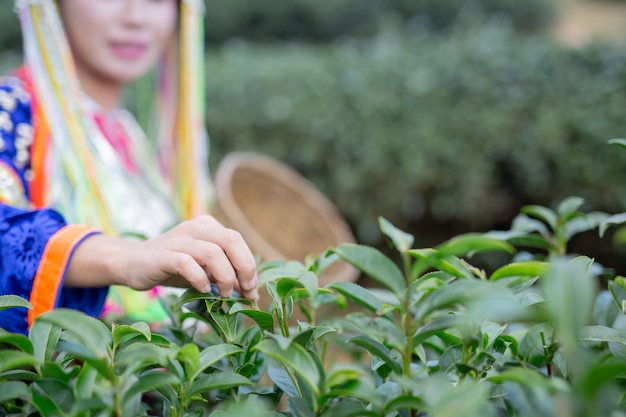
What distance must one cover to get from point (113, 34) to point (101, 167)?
0.94 ft

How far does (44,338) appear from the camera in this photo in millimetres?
624

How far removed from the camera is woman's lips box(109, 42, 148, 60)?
1530 mm

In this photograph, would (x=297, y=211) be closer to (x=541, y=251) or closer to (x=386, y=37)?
(x=541, y=251)

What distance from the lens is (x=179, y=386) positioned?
58 centimetres

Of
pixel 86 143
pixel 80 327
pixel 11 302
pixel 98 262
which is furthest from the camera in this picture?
pixel 86 143

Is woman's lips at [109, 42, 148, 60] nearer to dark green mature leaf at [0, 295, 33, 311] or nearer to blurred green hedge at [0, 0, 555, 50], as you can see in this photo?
dark green mature leaf at [0, 295, 33, 311]

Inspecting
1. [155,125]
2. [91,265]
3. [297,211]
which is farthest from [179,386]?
[297,211]

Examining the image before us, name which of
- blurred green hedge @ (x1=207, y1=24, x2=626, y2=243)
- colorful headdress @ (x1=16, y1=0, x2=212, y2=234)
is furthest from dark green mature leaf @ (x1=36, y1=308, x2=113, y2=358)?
blurred green hedge @ (x1=207, y1=24, x2=626, y2=243)

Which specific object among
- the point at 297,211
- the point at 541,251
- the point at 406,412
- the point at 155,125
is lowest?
the point at 541,251

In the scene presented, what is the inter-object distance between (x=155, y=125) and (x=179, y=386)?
1408mm

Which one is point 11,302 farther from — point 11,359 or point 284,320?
point 284,320

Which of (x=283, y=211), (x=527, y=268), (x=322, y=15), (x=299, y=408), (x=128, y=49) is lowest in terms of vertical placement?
(x=283, y=211)

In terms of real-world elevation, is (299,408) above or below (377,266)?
below

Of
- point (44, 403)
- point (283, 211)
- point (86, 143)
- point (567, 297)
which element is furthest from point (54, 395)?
point (283, 211)
